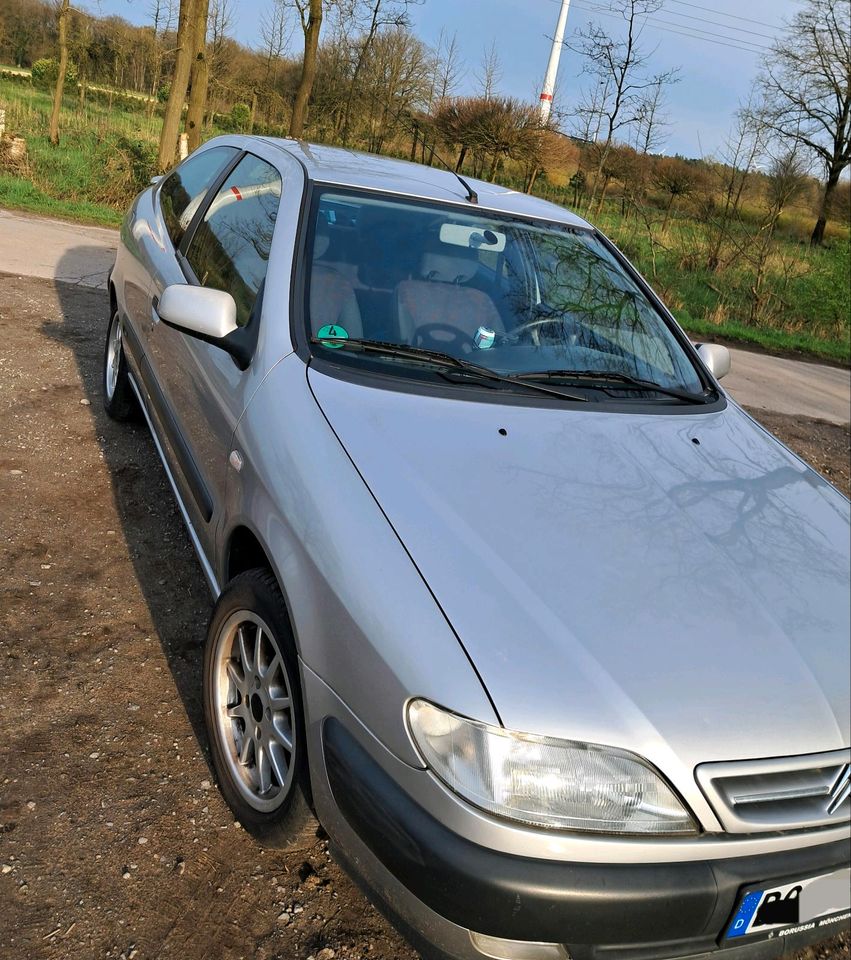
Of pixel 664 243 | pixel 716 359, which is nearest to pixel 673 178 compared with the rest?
pixel 664 243

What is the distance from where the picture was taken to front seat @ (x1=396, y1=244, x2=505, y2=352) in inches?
107

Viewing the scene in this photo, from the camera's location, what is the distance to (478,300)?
114 inches

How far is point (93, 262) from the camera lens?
8414mm

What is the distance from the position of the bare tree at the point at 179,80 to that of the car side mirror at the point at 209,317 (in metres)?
10.4

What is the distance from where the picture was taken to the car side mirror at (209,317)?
251 cm

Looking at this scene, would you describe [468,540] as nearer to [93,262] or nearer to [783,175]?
[93,262]

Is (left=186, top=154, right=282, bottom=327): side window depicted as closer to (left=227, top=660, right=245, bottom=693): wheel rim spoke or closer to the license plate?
(left=227, top=660, right=245, bottom=693): wheel rim spoke

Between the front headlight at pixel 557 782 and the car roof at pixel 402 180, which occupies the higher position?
the car roof at pixel 402 180

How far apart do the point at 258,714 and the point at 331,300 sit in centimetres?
124

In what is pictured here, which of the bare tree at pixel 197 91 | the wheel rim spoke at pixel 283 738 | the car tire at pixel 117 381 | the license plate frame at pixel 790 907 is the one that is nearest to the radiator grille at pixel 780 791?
the license plate frame at pixel 790 907

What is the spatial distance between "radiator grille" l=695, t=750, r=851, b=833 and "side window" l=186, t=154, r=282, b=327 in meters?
1.85

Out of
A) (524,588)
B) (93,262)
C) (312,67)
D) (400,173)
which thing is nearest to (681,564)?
(524,588)

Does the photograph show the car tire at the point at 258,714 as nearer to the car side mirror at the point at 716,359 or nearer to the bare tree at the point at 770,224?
the car side mirror at the point at 716,359

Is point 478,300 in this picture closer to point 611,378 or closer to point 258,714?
point 611,378
